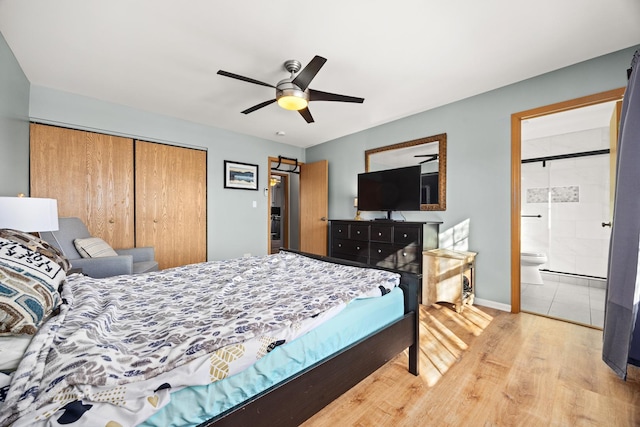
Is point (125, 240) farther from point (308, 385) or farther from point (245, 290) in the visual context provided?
point (308, 385)

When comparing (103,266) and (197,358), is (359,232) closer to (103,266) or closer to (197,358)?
(103,266)

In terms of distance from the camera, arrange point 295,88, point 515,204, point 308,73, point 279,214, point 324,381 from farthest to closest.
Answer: point 279,214
point 515,204
point 295,88
point 308,73
point 324,381

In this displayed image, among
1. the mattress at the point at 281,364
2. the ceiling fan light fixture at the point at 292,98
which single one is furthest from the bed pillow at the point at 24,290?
the ceiling fan light fixture at the point at 292,98

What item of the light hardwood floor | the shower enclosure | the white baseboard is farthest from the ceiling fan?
the shower enclosure

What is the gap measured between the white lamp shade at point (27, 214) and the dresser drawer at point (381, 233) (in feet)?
10.5

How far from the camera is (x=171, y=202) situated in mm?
3822

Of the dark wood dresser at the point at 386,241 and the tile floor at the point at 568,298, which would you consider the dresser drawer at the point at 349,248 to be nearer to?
the dark wood dresser at the point at 386,241

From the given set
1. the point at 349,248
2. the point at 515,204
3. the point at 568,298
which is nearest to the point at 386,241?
the point at 349,248

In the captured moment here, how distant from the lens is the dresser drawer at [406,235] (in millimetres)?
3191

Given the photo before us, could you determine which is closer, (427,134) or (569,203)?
(427,134)

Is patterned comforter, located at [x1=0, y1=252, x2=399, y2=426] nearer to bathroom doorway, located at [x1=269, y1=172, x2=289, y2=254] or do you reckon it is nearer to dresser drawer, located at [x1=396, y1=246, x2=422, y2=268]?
dresser drawer, located at [x1=396, y1=246, x2=422, y2=268]

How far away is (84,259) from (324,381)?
7.93 feet

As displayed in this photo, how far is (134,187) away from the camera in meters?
3.52

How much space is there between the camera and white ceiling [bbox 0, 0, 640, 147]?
1.81 metres
